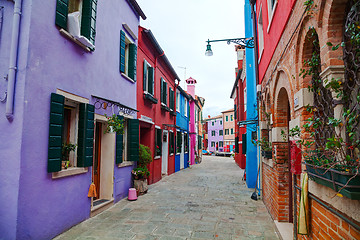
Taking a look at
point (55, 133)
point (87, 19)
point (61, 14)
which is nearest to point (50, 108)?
point (55, 133)

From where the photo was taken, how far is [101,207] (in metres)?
6.26

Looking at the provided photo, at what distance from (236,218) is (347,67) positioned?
457cm

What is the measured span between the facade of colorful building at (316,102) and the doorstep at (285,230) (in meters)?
0.13

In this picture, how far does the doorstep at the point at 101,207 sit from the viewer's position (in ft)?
19.2

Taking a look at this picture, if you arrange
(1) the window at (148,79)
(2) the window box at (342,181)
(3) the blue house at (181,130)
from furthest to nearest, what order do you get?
(3) the blue house at (181,130)
(1) the window at (148,79)
(2) the window box at (342,181)

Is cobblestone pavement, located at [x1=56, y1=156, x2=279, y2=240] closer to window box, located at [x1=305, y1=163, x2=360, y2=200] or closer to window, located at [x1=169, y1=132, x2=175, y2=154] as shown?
window box, located at [x1=305, y1=163, x2=360, y2=200]

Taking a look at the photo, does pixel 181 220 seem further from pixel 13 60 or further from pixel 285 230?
pixel 13 60

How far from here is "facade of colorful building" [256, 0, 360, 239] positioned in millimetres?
2151

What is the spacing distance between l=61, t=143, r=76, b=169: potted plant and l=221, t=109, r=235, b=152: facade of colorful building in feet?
A: 131

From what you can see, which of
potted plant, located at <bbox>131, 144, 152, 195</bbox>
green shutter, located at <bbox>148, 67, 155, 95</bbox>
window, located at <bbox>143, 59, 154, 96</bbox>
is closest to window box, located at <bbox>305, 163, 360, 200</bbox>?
potted plant, located at <bbox>131, 144, 152, 195</bbox>

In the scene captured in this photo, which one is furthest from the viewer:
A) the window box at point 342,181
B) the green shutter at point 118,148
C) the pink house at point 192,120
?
the pink house at point 192,120

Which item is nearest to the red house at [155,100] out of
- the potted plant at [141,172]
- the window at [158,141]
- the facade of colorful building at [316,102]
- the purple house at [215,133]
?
the window at [158,141]

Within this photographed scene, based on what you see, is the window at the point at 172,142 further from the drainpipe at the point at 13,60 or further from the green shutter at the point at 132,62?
the drainpipe at the point at 13,60

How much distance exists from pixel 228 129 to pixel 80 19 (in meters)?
41.7
